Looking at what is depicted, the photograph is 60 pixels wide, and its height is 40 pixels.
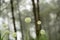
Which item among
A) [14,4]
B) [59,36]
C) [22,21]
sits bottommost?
[59,36]

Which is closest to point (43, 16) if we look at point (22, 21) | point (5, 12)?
point (22, 21)

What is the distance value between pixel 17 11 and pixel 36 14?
0.14 meters

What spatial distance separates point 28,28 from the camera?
0.95 m

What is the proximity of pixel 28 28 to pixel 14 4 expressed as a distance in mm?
217

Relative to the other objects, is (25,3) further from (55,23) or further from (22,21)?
(55,23)

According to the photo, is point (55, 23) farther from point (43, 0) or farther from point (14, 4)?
point (14, 4)

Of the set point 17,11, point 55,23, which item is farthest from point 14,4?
point 55,23

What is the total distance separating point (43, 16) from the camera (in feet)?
3.32

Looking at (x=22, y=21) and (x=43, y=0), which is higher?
(x=43, y=0)

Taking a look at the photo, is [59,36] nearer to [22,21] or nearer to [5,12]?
[22,21]

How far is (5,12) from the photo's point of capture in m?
1.05

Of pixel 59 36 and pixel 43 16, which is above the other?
pixel 43 16

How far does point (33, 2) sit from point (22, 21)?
16 centimetres

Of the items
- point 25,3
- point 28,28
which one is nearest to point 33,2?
point 25,3
